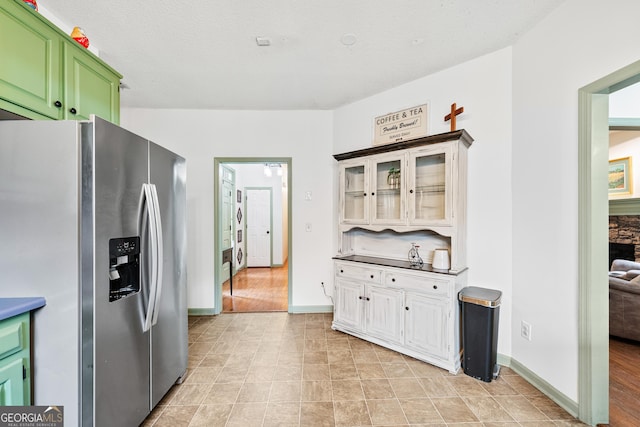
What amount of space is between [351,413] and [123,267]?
174 cm

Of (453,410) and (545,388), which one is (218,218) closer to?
(453,410)

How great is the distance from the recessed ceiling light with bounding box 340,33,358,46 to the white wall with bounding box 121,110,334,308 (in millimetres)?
1413

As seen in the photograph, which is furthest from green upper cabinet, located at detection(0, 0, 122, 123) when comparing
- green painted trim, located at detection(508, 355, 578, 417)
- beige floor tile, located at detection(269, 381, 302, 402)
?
green painted trim, located at detection(508, 355, 578, 417)

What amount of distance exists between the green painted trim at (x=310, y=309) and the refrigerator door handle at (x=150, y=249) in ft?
7.05

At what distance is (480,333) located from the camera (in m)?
2.13

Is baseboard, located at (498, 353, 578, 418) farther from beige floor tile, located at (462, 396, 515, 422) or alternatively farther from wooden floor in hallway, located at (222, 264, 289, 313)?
wooden floor in hallway, located at (222, 264, 289, 313)

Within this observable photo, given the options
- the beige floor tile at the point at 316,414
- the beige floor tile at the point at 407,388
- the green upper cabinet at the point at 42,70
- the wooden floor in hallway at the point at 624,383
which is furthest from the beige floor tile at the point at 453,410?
the green upper cabinet at the point at 42,70

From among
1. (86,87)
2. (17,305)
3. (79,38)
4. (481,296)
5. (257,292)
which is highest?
(79,38)

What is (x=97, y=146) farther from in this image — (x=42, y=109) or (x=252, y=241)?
(x=252, y=241)

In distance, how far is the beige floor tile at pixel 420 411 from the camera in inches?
67.6

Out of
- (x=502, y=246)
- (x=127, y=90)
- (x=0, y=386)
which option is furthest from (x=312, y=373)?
(x=127, y=90)

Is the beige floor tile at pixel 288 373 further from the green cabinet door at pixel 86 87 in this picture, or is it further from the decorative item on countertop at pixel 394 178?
the green cabinet door at pixel 86 87

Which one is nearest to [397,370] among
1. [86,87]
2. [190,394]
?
[190,394]

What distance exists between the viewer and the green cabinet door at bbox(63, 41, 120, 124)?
163cm
